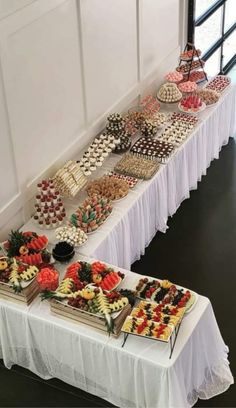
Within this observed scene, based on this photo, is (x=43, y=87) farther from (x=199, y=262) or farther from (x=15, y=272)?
(x=199, y=262)

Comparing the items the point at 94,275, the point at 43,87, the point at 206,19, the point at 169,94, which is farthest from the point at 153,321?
the point at 206,19

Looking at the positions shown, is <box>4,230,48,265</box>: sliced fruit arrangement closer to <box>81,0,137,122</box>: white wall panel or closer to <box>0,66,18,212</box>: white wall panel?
<box>0,66,18,212</box>: white wall panel

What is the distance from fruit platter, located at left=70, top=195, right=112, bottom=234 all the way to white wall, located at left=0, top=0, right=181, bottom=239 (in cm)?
47

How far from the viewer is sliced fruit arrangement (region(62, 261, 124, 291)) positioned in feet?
14.3

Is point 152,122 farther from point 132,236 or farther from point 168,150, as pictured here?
point 132,236

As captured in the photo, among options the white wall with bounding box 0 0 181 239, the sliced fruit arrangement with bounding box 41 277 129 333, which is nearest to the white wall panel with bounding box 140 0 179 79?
the white wall with bounding box 0 0 181 239

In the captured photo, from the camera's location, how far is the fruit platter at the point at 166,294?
4.24 metres

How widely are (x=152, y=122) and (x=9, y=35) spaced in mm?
2183

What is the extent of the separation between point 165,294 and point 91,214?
1.12m

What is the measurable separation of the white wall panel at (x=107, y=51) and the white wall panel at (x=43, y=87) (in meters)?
0.18

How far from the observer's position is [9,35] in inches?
182

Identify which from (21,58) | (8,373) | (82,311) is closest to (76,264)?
(82,311)

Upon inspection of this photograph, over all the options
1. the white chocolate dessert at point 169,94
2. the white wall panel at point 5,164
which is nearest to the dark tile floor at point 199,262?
the white chocolate dessert at point 169,94

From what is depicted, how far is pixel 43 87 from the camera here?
5.18m
